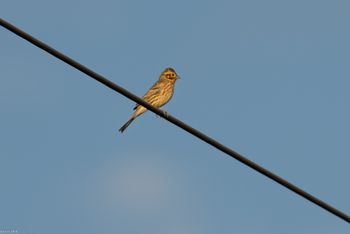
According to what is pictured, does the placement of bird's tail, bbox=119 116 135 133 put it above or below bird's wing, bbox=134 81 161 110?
below

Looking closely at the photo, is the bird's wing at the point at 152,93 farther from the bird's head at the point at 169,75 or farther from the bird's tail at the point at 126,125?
the bird's tail at the point at 126,125

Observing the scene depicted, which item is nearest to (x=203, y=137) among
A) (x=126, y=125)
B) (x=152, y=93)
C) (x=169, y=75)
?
(x=126, y=125)

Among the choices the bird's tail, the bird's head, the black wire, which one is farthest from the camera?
the bird's head

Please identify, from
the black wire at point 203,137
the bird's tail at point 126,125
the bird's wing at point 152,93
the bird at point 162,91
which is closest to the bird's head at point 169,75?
the bird at point 162,91

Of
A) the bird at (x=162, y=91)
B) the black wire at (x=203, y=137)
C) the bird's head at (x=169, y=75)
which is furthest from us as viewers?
the bird's head at (x=169, y=75)

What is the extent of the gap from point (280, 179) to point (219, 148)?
2.57 ft

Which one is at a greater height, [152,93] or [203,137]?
[152,93]

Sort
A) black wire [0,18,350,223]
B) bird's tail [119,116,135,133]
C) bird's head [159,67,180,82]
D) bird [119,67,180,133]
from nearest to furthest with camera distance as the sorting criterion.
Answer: black wire [0,18,350,223] → bird's tail [119,116,135,133] → bird [119,67,180,133] → bird's head [159,67,180,82]

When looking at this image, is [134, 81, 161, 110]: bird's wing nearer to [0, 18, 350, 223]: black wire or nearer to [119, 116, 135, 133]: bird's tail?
[119, 116, 135, 133]: bird's tail

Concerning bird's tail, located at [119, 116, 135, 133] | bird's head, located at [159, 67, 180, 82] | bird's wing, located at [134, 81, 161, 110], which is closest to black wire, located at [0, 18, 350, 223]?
bird's tail, located at [119, 116, 135, 133]

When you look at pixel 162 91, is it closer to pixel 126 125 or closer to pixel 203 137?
pixel 126 125

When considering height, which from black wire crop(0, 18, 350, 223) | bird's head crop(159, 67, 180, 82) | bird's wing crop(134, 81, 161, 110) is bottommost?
black wire crop(0, 18, 350, 223)

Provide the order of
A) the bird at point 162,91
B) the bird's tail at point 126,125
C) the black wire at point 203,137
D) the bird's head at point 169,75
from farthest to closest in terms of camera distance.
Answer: the bird's head at point 169,75 → the bird at point 162,91 → the bird's tail at point 126,125 → the black wire at point 203,137

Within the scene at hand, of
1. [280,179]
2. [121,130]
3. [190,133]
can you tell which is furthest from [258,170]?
[121,130]
